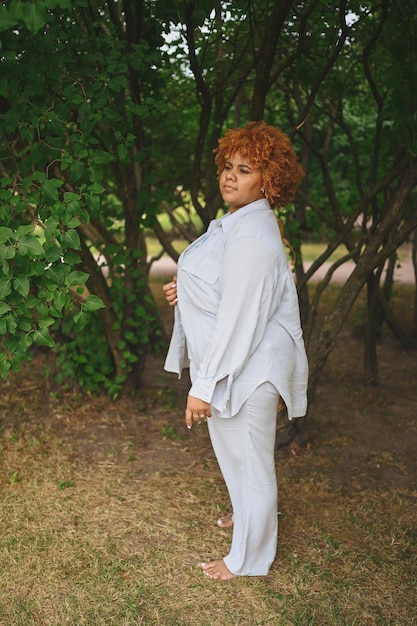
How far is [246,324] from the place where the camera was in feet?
8.21

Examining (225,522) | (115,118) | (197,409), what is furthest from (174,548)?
(115,118)

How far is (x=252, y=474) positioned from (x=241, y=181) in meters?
1.19

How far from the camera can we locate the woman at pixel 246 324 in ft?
8.20

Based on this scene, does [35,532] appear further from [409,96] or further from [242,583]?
[409,96]

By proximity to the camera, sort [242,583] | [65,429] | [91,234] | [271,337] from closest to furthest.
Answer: [271,337]
[242,583]
[65,429]
[91,234]

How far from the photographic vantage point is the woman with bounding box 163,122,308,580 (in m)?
2.50

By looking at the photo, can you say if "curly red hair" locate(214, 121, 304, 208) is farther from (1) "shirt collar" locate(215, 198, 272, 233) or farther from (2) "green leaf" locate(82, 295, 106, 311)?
(2) "green leaf" locate(82, 295, 106, 311)

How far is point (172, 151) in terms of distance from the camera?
7109 mm

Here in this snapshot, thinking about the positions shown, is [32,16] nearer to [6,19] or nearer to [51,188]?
[6,19]

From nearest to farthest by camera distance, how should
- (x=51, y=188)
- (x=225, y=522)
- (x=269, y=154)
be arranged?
(x=269, y=154) → (x=51, y=188) → (x=225, y=522)

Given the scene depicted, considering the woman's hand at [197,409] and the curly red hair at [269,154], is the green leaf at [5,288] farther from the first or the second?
the curly red hair at [269,154]

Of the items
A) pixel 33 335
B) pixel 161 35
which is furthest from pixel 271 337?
pixel 161 35

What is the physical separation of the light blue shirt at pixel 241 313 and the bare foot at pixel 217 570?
775mm

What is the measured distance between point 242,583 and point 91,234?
2756 mm
